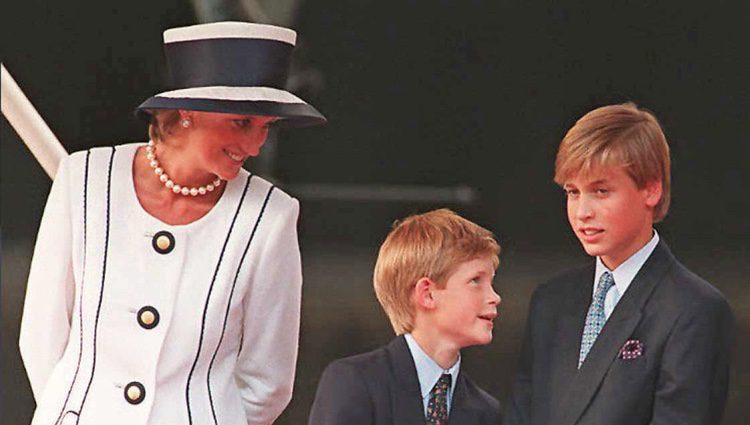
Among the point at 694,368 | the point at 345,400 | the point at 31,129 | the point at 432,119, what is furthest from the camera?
the point at 432,119

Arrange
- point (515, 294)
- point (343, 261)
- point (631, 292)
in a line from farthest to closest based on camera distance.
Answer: point (343, 261) → point (515, 294) → point (631, 292)

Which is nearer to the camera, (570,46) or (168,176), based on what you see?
(168,176)

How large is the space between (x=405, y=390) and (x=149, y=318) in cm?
42

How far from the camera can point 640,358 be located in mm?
2432

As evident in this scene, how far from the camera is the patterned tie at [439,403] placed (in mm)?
2516

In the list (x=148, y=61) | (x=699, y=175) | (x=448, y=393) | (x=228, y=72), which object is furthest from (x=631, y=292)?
(x=148, y=61)

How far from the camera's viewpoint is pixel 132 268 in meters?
2.55

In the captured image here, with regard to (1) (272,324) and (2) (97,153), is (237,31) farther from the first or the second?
(1) (272,324)

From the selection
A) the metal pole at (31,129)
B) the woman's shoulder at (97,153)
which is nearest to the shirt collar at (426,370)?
the woman's shoulder at (97,153)

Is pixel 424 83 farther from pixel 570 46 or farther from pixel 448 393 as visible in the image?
pixel 448 393

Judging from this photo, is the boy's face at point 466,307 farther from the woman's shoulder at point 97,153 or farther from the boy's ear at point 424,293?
the woman's shoulder at point 97,153

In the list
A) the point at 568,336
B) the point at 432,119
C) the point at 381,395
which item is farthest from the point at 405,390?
the point at 432,119

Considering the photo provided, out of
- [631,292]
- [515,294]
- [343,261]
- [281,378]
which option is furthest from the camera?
[343,261]

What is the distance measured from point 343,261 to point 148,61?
56cm
